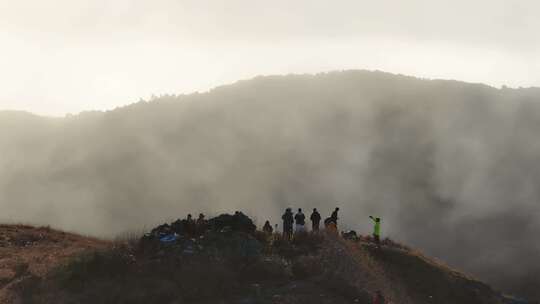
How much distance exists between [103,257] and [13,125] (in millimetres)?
182696

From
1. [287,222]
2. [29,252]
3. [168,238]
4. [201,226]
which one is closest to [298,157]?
[29,252]

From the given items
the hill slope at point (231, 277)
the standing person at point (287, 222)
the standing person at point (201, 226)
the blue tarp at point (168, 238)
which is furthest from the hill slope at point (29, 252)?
the standing person at point (287, 222)

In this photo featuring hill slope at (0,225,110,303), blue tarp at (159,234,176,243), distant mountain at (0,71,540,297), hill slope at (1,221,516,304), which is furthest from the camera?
distant mountain at (0,71,540,297)

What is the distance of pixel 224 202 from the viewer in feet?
510

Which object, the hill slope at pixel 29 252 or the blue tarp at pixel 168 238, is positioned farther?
the blue tarp at pixel 168 238

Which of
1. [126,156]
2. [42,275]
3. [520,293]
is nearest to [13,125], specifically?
[126,156]

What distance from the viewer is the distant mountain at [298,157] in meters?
141

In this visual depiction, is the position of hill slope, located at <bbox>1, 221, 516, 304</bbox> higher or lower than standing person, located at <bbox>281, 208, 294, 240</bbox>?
lower

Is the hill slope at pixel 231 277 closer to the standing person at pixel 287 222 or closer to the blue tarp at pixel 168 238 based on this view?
the blue tarp at pixel 168 238

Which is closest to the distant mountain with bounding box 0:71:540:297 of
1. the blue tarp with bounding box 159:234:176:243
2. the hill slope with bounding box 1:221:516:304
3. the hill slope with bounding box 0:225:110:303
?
the hill slope with bounding box 0:225:110:303

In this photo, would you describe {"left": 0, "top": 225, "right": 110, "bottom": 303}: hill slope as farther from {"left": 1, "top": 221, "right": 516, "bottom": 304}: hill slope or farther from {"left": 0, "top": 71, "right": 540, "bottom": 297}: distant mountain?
A: {"left": 0, "top": 71, "right": 540, "bottom": 297}: distant mountain

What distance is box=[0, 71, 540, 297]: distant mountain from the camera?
141 meters

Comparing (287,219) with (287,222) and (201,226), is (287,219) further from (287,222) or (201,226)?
(201,226)

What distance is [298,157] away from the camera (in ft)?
561
